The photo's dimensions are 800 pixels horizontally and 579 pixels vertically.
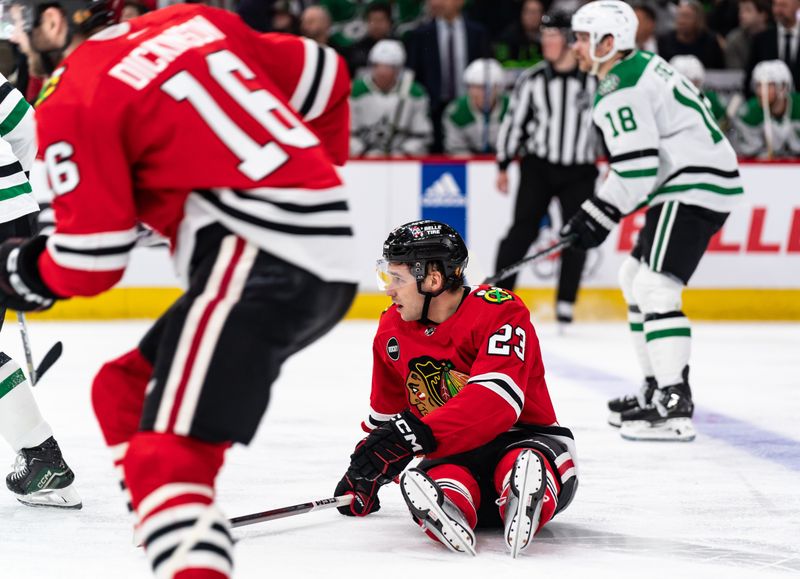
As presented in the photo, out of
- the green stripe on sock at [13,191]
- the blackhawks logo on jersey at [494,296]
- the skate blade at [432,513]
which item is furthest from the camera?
the green stripe on sock at [13,191]

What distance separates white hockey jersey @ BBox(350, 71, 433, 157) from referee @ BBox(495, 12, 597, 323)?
919mm

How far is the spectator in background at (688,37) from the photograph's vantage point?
8.02 meters

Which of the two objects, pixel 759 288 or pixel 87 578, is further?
pixel 759 288

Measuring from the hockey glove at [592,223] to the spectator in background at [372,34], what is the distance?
412 cm

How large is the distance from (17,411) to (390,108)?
4.76 m

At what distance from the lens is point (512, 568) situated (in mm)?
2457

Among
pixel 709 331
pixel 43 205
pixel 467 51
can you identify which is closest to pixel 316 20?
pixel 467 51

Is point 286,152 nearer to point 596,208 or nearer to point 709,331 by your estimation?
point 596,208

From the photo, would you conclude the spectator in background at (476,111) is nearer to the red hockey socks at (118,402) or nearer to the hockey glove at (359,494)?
the hockey glove at (359,494)

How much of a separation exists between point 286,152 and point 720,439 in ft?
8.24

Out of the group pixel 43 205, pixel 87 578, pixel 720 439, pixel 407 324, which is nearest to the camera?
pixel 87 578

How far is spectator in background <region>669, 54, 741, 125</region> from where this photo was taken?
743 cm

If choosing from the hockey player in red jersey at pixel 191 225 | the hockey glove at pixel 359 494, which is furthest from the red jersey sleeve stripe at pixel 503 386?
the hockey player in red jersey at pixel 191 225

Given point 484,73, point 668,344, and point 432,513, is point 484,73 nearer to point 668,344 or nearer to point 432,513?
point 668,344
